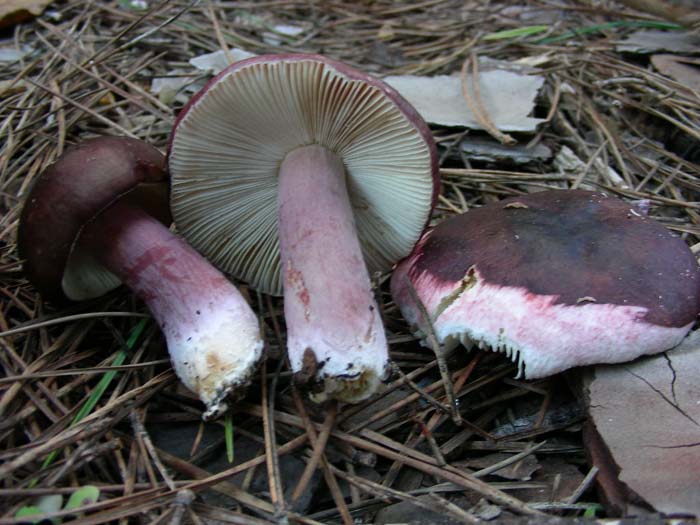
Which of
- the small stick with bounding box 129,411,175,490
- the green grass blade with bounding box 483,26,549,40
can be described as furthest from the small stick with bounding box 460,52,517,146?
the small stick with bounding box 129,411,175,490

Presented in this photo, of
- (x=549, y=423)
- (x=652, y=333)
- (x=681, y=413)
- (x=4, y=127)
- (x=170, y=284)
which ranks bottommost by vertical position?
(x=549, y=423)

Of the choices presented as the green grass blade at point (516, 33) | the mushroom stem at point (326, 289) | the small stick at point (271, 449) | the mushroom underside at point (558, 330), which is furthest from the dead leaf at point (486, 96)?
the small stick at point (271, 449)

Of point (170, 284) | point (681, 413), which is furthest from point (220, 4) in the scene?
point (681, 413)

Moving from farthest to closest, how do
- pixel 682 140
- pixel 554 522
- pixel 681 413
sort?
pixel 682 140 → pixel 681 413 → pixel 554 522

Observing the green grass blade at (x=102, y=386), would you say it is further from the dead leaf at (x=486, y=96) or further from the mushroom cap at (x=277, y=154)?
the dead leaf at (x=486, y=96)

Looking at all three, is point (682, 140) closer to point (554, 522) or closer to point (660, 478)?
point (660, 478)

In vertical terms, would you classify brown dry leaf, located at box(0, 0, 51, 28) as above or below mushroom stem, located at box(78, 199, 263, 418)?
above

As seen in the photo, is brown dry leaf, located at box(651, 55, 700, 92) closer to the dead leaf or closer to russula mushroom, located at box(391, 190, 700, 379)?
the dead leaf
